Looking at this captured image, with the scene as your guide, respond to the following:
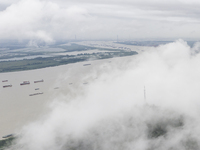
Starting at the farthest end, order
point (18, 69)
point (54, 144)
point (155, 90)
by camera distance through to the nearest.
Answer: point (18, 69)
point (155, 90)
point (54, 144)

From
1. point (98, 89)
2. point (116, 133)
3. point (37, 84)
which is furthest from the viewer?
point (37, 84)

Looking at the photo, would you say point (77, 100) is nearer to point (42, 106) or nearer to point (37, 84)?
point (42, 106)

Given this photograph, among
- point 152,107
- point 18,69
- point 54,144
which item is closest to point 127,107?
point 152,107

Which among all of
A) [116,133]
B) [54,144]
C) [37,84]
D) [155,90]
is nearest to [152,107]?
[155,90]

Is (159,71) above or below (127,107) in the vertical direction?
above

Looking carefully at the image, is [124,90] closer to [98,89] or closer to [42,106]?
[98,89]

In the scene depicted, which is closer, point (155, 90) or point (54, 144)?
point (54, 144)

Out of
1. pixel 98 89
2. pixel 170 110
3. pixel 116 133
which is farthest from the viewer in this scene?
pixel 98 89

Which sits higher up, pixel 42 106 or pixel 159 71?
pixel 159 71

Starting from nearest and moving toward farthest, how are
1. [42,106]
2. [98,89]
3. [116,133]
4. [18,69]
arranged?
[116,133], [42,106], [98,89], [18,69]
